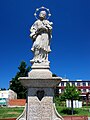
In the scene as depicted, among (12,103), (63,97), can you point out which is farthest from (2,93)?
(63,97)

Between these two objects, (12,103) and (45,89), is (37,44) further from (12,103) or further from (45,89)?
(12,103)

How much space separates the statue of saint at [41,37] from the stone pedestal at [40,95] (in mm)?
751

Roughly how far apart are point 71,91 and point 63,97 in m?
1.99

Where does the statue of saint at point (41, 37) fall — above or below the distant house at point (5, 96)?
below

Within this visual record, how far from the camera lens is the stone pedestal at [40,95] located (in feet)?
37.6

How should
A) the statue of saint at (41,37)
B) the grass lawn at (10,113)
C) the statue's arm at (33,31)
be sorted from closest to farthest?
the statue of saint at (41,37) → the statue's arm at (33,31) → the grass lawn at (10,113)

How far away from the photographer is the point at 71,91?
144 ft

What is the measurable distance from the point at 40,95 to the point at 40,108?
1.94ft

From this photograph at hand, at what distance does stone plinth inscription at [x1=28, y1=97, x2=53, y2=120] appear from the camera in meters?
11.5

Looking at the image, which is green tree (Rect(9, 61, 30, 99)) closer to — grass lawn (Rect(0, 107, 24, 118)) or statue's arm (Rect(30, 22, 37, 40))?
grass lawn (Rect(0, 107, 24, 118))

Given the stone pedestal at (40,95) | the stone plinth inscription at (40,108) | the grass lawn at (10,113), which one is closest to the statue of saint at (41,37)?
the stone pedestal at (40,95)

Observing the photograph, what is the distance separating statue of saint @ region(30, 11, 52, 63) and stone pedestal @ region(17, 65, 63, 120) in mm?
751

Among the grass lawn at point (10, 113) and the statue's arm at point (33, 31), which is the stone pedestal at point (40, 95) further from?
the grass lawn at point (10, 113)

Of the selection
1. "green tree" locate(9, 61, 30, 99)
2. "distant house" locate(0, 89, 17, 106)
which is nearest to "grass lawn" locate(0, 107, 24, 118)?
"distant house" locate(0, 89, 17, 106)
